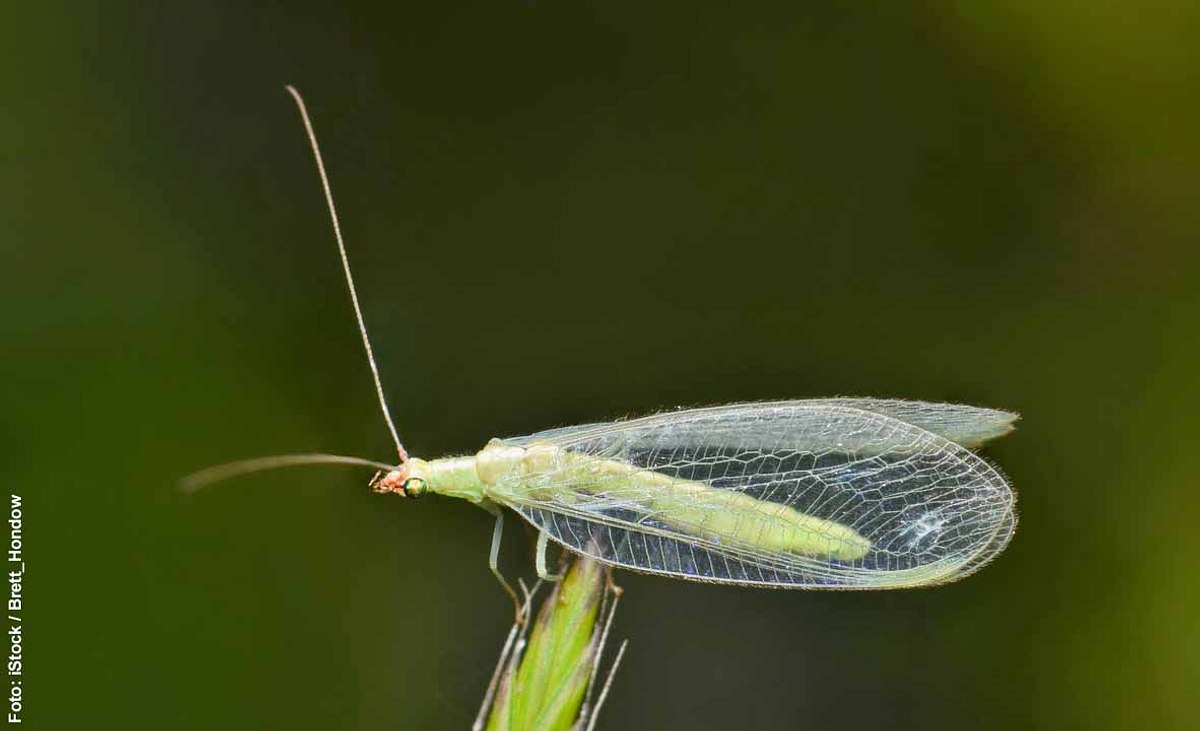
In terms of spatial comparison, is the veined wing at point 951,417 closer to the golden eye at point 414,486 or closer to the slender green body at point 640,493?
the slender green body at point 640,493

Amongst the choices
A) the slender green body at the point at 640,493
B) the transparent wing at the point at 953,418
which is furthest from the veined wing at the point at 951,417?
the slender green body at the point at 640,493

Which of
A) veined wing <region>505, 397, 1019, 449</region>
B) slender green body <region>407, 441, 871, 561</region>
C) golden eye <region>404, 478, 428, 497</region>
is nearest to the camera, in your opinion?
veined wing <region>505, 397, 1019, 449</region>

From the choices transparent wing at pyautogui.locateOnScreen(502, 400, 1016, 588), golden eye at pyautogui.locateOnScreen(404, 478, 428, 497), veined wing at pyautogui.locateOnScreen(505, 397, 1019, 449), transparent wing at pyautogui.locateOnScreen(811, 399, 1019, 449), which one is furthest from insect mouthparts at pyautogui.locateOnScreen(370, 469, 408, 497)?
transparent wing at pyautogui.locateOnScreen(811, 399, 1019, 449)

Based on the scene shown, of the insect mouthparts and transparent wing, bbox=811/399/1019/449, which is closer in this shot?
transparent wing, bbox=811/399/1019/449

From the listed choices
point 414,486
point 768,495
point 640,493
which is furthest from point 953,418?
point 414,486

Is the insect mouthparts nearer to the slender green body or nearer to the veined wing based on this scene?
the slender green body

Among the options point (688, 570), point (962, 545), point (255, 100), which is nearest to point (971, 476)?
point (962, 545)
